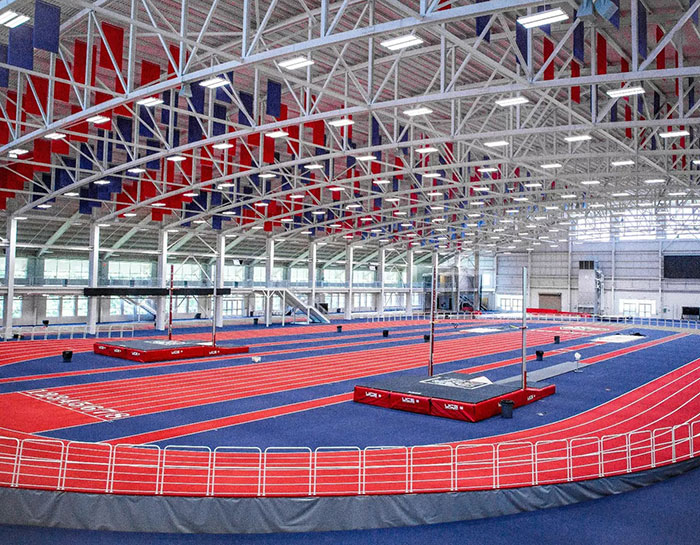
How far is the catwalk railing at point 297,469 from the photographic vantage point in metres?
9.76

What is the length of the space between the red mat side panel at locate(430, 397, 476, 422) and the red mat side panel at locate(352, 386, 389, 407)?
167 centimetres

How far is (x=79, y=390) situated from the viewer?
19.2 meters

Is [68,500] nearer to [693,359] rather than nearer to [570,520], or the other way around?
[570,520]

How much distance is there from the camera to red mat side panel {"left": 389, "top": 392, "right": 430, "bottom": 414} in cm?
1677

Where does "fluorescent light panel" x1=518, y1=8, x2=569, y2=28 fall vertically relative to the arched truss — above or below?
below

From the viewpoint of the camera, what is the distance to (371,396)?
1808cm

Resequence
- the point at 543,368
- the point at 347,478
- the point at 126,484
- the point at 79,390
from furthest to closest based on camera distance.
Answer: the point at 543,368
the point at 79,390
the point at 347,478
the point at 126,484

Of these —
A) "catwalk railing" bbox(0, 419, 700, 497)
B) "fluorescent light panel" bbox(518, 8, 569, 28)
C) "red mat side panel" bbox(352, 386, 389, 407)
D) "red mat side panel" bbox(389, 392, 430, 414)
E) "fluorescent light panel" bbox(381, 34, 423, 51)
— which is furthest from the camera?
"red mat side panel" bbox(352, 386, 389, 407)

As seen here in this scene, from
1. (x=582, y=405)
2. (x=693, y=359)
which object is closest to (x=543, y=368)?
(x=582, y=405)

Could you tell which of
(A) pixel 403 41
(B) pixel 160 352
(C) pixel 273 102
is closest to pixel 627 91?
(A) pixel 403 41

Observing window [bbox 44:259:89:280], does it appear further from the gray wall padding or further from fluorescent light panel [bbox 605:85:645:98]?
fluorescent light panel [bbox 605:85:645:98]

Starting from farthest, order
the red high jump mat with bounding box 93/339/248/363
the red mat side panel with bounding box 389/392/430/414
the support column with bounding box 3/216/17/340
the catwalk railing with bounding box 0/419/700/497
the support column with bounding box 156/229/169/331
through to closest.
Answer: the support column with bounding box 156/229/169/331 < the support column with bounding box 3/216/17/340 < the red high jump mat with bounding box 93/339/248/363 < the red mat side panel with bounding box 389/392/430/414 < the catwalk railing with bounding box 0/419/700/497

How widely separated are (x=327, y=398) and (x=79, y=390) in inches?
327

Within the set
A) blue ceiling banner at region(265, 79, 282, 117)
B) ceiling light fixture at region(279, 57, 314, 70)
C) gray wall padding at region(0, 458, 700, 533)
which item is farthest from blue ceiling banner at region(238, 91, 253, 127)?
gray wall padding at region(0, 458, 700, 533)
